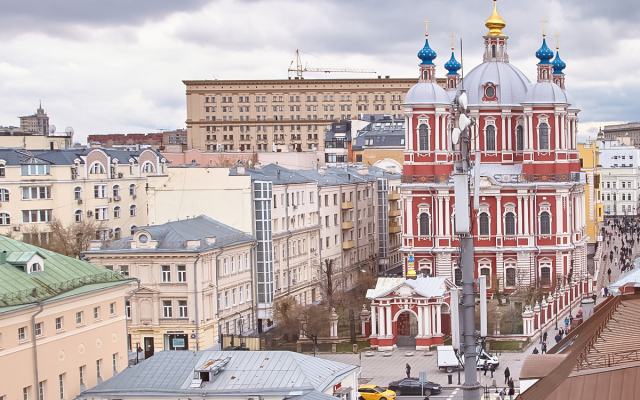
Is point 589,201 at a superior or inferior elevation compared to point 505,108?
inferior

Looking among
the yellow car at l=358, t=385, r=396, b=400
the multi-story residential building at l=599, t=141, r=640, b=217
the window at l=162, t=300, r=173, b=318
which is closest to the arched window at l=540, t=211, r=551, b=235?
the window at l=162, t=300, r=173, b=318

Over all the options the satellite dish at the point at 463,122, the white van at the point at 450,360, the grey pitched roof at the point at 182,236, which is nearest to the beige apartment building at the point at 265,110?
the grey pitched roof at the point at 182,236

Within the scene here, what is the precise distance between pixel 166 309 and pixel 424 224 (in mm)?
25339

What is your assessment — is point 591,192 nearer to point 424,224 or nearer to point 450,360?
point 424,224

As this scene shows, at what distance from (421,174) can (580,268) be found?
13227mm

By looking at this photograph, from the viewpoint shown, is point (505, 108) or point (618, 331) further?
point (505, 108)

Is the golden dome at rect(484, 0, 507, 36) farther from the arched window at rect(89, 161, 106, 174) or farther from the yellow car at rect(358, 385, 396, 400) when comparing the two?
the yellow car at rect(358, 385, 396, 400)

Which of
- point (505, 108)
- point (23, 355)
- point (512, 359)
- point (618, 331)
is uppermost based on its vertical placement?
point (505, 108)

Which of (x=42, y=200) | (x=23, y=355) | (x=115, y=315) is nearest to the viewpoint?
(x=23, y=355)

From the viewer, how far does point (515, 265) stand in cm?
7738

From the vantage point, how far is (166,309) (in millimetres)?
58969

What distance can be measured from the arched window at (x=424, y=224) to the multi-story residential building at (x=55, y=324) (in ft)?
121

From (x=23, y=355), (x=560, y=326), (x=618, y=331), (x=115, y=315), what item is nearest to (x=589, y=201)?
(x=560, y=326)

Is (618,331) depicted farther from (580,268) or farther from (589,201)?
(589,201)
